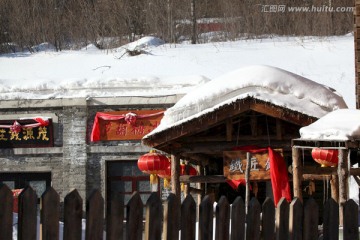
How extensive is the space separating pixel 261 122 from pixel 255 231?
8.96 meters

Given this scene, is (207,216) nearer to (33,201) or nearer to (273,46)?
(33,201)

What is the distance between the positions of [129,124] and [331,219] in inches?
655

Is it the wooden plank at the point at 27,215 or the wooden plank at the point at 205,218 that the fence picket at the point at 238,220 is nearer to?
the wooden plank at the point at 205,218

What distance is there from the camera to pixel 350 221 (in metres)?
Result: 6.80

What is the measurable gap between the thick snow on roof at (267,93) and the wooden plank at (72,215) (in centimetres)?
833

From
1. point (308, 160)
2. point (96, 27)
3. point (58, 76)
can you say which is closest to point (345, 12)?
point (96, 27)

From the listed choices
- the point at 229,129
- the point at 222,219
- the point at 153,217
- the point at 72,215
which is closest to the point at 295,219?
the point at 222,219

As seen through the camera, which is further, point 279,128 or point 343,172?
point 279,128

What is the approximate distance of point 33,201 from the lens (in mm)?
5129

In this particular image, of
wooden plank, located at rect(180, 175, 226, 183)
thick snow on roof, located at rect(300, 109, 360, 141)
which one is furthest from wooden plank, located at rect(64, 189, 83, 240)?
wooden plank, located at rect(180, 175, 226, 183)

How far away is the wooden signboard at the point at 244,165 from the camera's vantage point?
558 inches

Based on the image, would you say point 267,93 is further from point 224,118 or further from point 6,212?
point 6,212

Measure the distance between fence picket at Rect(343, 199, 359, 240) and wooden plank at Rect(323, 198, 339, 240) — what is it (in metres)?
0.14

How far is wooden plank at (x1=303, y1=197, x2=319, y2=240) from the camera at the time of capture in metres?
6.51
